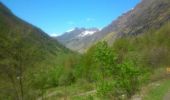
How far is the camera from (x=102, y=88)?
17.1m

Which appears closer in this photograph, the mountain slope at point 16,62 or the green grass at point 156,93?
the mountain slope at point 16,62

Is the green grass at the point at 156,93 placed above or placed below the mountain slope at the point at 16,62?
below

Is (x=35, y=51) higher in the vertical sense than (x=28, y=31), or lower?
lower

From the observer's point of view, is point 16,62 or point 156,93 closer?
point 16,62

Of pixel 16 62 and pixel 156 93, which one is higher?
pixel 16 62

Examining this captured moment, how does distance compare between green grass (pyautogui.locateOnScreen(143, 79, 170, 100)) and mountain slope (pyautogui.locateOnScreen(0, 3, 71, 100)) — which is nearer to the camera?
mountain slope (pyautogui.locateOnScreen(0, 3, 71, 100))

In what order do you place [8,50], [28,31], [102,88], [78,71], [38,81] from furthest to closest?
1. [78,71]
2. [38,81]
3. [28,31]
4. [8,50]
5. [102,88]

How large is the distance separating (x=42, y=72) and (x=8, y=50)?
3428 millimetres

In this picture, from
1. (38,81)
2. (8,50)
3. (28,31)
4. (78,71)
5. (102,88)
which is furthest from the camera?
(78,71)

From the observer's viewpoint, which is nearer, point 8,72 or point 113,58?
point 113,58

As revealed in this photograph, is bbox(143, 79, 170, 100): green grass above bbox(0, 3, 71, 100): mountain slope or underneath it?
underneath

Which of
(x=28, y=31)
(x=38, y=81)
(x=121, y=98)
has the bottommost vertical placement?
(x=121, y=98)

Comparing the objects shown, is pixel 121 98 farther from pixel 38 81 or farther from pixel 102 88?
pixel 38 81

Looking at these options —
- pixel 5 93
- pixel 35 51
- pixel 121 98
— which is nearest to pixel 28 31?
pixel 35 51
